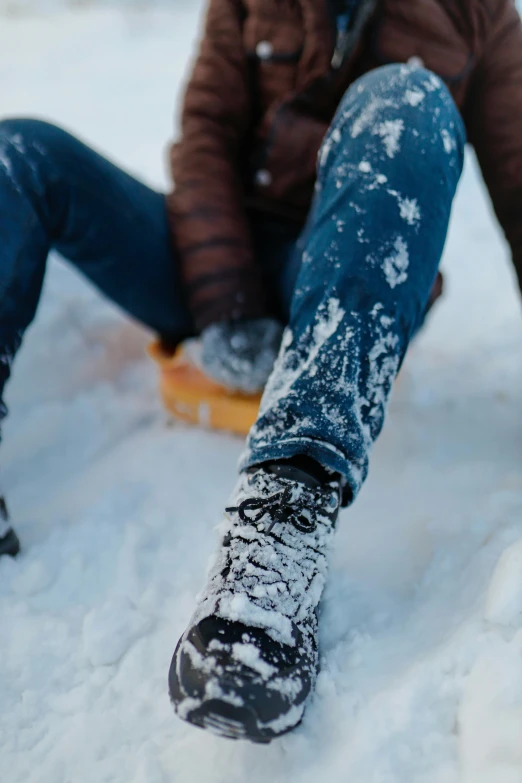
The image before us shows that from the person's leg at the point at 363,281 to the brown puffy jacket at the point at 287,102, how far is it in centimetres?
25

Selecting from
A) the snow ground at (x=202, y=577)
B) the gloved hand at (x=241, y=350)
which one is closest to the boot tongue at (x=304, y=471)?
the snow ground at (x=202, y=577)

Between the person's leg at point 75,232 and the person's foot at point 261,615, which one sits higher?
the person's leg at point 75,232

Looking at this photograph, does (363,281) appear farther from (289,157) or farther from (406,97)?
(289,157)

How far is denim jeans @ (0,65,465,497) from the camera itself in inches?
21.5

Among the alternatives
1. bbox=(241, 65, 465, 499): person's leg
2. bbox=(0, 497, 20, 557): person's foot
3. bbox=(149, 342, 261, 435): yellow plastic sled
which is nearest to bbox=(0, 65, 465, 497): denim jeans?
bbox=(241, 65, 465, 499): person's leg

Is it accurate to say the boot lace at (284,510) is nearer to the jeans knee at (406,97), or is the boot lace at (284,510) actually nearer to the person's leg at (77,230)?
the person's leg at (77,230)

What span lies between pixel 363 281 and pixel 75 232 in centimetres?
42

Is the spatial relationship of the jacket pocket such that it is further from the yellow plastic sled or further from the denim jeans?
the yellow plastic sled

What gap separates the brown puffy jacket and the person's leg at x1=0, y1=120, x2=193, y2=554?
5cm

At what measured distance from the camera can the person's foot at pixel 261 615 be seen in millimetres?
414

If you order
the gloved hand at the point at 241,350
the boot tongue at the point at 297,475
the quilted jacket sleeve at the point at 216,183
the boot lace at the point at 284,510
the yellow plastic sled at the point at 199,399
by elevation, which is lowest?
the yellow plastic sled at the point at 199,399

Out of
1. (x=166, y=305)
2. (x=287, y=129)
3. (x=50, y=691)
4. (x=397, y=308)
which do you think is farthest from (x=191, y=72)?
(x=50, y=691)

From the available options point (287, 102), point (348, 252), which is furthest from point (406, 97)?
point (287, 102)

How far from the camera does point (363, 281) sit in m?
0.56
